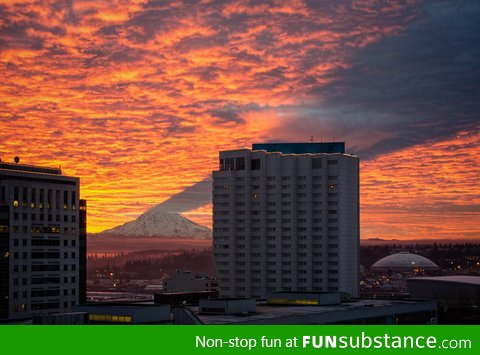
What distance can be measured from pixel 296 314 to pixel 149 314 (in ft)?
123

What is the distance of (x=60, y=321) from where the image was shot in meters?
152

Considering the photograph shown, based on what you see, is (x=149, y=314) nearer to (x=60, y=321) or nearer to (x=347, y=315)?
(x=60, y=321)

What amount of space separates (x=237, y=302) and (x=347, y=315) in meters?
29.3

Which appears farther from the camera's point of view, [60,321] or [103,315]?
[103,315]

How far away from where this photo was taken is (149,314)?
524ft

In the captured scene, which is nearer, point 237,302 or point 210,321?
point 210,321

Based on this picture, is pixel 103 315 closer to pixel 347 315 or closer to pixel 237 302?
pixel 237 302

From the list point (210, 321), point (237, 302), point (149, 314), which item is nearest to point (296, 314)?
point (237, 302)
